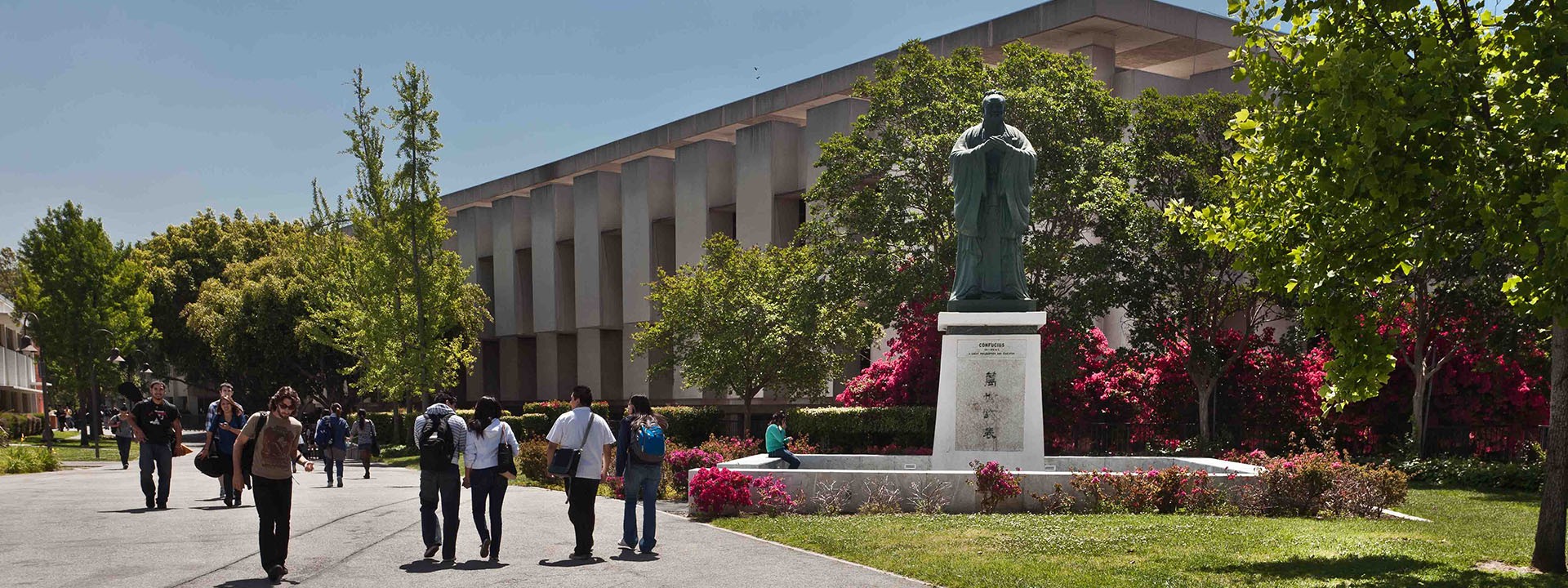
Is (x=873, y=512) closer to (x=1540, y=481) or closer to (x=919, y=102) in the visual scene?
(x=1540, y=481)

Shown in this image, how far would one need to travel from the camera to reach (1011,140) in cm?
1916

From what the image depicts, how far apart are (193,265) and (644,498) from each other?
5427 centimetres

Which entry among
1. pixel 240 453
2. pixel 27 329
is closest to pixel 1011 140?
pixel 240 453

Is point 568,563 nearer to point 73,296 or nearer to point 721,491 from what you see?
point 721,491

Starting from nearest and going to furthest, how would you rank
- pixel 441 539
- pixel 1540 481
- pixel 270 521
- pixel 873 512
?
pixel 270 521, pixel 441 539, pixel 873 512, pixel 1540 481

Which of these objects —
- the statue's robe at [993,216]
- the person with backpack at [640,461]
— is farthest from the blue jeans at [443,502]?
the statue's robe at [993,216]

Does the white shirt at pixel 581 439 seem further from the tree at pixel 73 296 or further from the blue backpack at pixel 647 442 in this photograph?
the tree at pixel 73 296

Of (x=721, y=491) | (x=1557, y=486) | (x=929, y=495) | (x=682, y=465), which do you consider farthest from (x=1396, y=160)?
(x=682, y=465)

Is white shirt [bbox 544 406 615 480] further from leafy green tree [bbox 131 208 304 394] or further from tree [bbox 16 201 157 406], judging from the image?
leafy green tree [bbox 131 208 304 394]

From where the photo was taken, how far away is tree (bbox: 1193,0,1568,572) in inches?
354

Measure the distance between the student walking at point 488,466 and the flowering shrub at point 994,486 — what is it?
19.5 ft

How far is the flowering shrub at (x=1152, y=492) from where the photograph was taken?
615 inches

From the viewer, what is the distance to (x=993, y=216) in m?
19.0

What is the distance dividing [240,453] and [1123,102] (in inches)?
872
